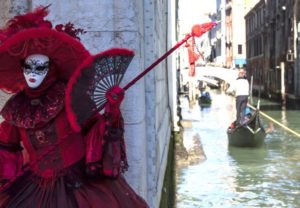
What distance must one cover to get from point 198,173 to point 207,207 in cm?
215

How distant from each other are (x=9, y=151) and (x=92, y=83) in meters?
0.51

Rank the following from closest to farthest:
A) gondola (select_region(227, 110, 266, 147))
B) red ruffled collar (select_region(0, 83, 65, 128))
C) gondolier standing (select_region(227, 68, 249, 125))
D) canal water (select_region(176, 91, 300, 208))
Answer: red ruffled collar (select_region(0, 83, 65, 128)), canal water (select_region(176, 91, 300, 208)), gondola (select_region(227, 110, 266, 147)), gondolier standing (select_region(227, 68, 249, 125))

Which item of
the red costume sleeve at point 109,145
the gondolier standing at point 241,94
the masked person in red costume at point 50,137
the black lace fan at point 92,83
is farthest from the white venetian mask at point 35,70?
the gondolier standing at point 241,94

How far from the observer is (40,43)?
2.59m

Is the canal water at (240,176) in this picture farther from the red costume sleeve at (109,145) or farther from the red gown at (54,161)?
the red costume sleeve at (109,145)

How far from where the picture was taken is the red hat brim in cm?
256

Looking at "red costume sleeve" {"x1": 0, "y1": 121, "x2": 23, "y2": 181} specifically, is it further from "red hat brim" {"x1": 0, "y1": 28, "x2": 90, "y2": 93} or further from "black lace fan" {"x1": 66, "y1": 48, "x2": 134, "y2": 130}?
"black lace fan" {"x1": 66, "y1": 48, "x2": 134, "y2": 130}

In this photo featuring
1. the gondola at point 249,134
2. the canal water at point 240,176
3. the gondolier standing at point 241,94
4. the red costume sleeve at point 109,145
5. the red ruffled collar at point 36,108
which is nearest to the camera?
the red costume sleeve at point 109,145

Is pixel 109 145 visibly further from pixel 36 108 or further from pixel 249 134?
pixel 249 134

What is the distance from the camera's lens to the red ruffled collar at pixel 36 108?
264cm

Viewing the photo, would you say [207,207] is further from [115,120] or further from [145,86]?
[115,120]

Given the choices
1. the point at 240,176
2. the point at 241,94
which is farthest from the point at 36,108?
the point at 241,94

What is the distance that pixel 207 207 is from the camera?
292 inches

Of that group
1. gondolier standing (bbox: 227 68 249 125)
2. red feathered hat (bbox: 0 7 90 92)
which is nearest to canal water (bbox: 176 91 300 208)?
gondolier standing (bbox: 227 68 249 125)
